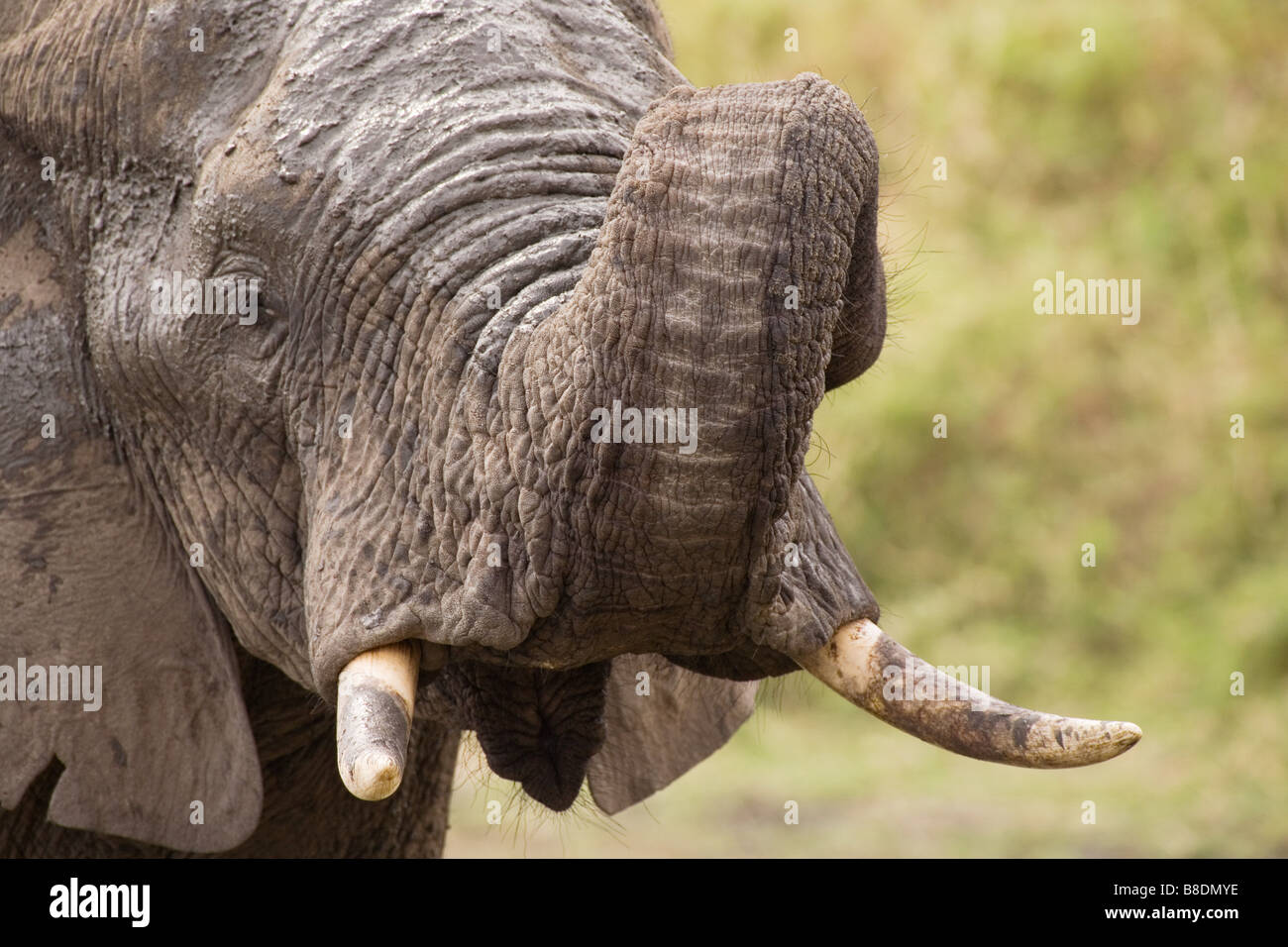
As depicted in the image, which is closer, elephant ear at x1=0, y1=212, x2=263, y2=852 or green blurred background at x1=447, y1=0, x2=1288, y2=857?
elephant ear at x1=0, y1=212, x2=263, y2=852

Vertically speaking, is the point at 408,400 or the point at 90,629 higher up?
the point at 408,400

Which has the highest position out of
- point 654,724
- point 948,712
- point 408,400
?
point 408,400

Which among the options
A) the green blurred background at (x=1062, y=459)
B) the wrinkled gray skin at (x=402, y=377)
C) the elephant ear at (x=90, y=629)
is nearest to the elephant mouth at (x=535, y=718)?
the wrinkled gray skin at (x=402, y=377)

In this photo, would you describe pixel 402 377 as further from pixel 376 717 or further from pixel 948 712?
pixel 948 712

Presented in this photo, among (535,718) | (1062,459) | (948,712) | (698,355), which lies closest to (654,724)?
(535,718)

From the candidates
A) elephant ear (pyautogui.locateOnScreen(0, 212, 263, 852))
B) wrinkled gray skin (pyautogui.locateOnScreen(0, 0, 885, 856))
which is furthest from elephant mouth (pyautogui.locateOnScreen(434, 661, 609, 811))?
elephant ear (pyautogui.locateOnScreen(0, 212, 263, 852))

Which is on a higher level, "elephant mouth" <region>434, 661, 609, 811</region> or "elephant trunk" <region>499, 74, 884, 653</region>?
"elephant trunk" <region>499, 74, 884, 653</region>

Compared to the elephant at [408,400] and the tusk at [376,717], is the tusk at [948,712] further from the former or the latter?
the tusk at [376,717]

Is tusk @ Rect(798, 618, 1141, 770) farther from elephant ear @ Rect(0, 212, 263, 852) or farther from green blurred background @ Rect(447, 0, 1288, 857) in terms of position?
green blurred background @ Rect(447, 0, 1288, 857)

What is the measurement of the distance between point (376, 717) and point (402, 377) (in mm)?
459

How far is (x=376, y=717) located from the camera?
7.39 ft

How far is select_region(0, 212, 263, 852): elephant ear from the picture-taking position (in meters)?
2.76

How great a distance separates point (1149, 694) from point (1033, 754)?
5.44 meters

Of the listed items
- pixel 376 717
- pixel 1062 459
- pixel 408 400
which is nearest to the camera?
Answer: pixel 376 717
